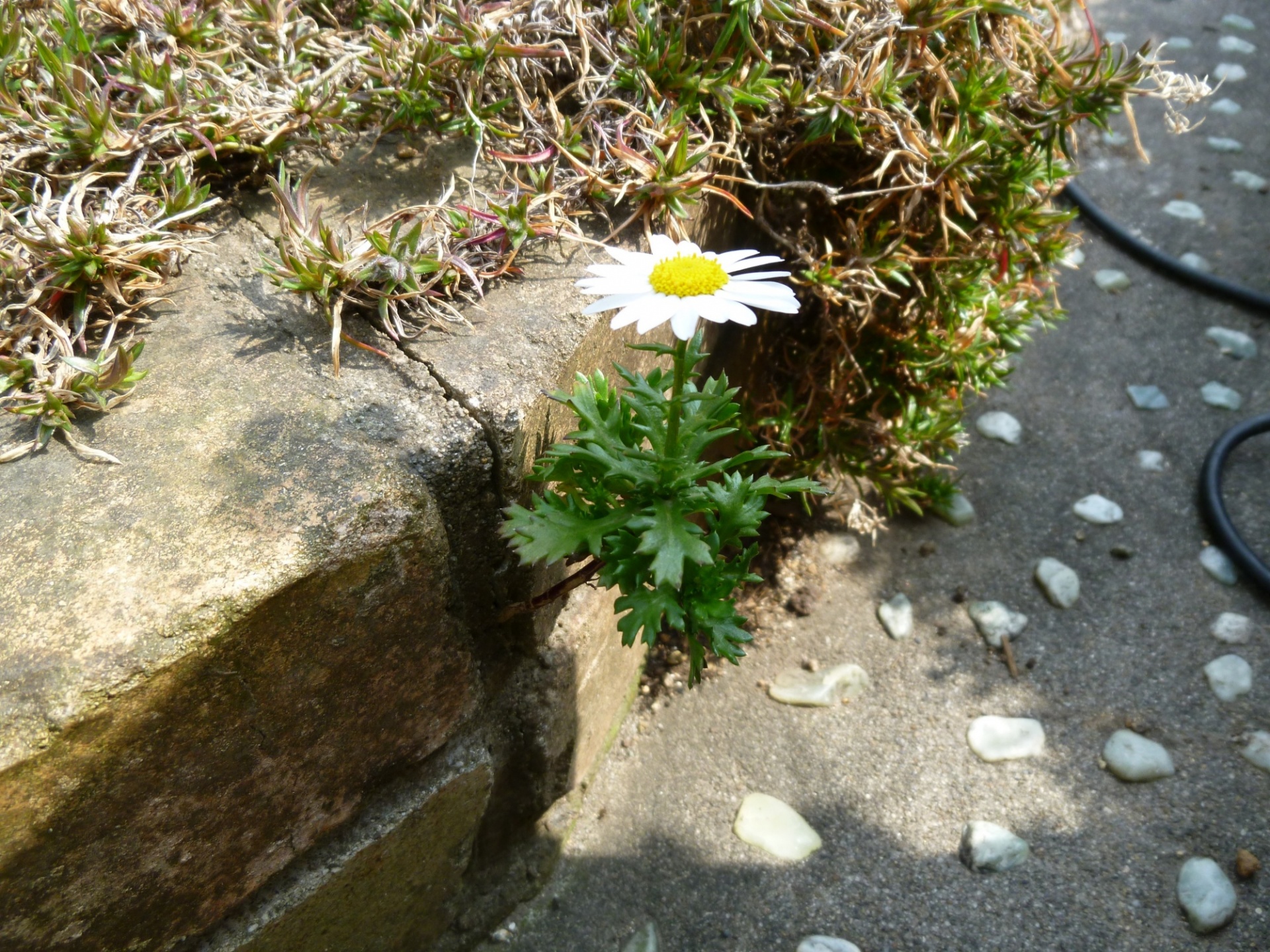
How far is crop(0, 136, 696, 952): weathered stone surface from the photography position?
120 centimetres

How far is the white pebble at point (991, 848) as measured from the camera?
7.26 feet

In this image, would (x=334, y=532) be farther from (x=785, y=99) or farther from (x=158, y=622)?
(x=785, y=99)

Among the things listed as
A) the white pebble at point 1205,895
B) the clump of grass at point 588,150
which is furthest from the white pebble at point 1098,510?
the white pebble at point 1205,895

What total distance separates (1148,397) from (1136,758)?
160 cm

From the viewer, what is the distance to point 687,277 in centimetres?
132

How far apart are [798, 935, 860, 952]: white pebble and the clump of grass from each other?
1.23 metres

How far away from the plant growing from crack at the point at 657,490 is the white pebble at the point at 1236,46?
5.13 m

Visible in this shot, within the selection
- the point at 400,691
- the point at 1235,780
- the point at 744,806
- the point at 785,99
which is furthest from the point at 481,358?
the point at 1235,780

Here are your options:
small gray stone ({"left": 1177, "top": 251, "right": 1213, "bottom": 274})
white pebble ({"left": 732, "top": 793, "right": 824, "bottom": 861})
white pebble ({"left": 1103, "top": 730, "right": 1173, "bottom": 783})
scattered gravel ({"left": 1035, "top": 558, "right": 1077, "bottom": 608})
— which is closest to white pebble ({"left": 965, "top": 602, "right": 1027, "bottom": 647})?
scattered gravel ({"left": 1035, "top": 558, "right": 1077, "bottom": 608})

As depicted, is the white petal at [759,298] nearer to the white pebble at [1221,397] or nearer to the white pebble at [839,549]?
the white pebble at [839,549]

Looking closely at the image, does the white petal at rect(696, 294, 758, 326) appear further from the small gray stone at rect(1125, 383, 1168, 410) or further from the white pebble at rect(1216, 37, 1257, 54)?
the white pebble at rect(1216, 37, 1257, 54)

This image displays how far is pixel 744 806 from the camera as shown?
2363 millimetres

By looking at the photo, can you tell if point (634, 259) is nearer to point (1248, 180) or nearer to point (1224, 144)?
point (1248, 180)

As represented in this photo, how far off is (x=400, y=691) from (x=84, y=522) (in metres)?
0.56
